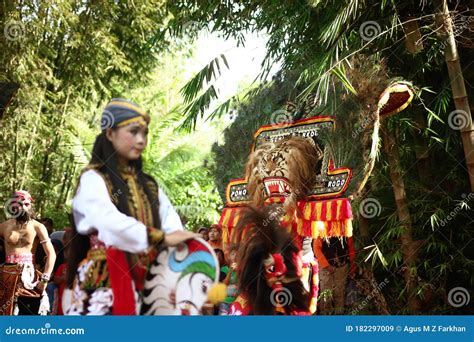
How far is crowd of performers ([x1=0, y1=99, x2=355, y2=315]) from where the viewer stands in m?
3.44

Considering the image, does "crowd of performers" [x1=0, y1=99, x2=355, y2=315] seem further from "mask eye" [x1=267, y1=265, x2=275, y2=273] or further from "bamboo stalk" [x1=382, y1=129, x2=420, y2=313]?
A: "bamboo stalk" [x1=382, y1=129, x2=420, y2=313]

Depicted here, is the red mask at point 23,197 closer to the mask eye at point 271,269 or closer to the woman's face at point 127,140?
the woman's face at point 127,140

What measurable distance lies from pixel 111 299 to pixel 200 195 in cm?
134

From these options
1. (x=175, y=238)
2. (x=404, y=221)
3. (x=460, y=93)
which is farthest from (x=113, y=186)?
(x=460, y=93)

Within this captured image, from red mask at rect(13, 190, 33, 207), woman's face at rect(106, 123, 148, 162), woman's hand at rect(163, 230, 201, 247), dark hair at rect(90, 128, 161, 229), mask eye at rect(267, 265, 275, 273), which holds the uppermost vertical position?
red mask at rect(13, 190, 33, 207)

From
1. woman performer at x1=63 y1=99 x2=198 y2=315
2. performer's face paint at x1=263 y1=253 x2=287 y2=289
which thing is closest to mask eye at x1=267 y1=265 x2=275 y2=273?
performer's face paint at x1=263 y1=253 x2=287 y2=289

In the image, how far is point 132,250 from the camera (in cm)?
343

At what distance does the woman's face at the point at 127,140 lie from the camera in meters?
3.47

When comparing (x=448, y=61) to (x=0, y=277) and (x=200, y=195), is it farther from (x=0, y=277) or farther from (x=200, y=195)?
(x=0, y=277)

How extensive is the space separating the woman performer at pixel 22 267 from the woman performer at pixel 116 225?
1024 mm

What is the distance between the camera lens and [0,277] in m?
4.54

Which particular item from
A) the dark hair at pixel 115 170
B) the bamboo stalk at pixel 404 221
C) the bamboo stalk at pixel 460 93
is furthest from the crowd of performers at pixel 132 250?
the bamboo stalk at pixel 460 93
